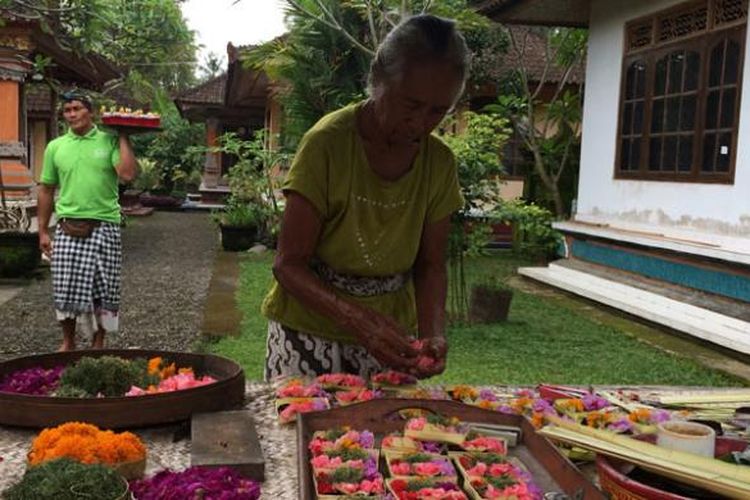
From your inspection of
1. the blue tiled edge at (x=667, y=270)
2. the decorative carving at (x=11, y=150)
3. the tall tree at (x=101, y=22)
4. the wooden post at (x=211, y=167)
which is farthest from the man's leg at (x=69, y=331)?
the wooden post at (x=211, y=167)

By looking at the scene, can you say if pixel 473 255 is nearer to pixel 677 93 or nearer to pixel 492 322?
pixel 492 322

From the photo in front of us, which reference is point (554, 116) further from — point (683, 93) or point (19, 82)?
point (19, 82)

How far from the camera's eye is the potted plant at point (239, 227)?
1333 centimetres

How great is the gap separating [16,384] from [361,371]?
35.4 inches

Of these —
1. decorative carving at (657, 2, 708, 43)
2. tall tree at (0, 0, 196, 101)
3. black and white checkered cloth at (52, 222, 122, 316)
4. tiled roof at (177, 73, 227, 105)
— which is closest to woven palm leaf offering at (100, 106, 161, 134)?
black and white checkered cloth at (52, 222, 122, 316)

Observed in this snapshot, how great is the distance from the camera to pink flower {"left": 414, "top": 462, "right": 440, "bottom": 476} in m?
1.56

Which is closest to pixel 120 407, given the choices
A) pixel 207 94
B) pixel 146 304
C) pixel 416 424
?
pixel 416 424

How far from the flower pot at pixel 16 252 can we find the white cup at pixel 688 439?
892cm

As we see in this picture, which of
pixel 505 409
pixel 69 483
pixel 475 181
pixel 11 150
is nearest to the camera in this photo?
pixel 69 483

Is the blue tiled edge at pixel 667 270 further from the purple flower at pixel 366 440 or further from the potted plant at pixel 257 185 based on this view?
the purple flower at pixel 366 440

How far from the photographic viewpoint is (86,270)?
5004mm

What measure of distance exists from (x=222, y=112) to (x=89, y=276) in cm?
1964

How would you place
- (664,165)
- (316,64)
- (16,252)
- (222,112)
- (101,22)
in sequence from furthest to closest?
(222,112) < (316,64) < (16,252) < (664,165) < (101,22)

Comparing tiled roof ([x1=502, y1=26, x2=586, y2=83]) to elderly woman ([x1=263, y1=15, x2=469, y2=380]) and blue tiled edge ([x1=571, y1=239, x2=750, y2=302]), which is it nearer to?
blue tiled edge ([x1=571, y1=239, x2=750, y2=302])
